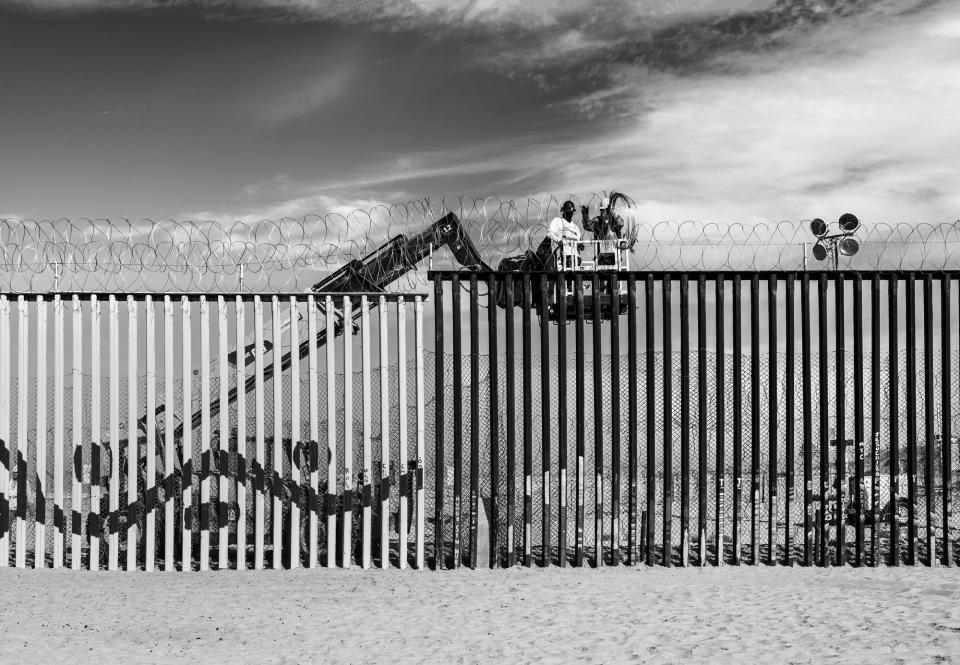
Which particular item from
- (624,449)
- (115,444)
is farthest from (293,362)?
(624,449)

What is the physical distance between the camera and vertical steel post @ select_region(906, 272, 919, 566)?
10891mm

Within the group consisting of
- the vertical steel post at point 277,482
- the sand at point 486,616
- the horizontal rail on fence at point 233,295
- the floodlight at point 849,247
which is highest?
the floodlight at point 849,247

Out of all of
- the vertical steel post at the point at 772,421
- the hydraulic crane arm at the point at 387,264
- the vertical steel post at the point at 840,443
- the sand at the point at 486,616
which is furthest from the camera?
the hydraulic crane arm at the point at 387,264

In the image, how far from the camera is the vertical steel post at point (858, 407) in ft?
35.6

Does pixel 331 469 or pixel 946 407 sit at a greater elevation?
pixel 946 407

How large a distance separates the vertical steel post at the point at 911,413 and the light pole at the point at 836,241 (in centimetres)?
74

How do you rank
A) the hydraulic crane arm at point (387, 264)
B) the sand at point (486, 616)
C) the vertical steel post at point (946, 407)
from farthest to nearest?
the hydraulic crane arm at point (387, 264) → the vertical steel post at point (946, 407) → the sand at point (486, 616)

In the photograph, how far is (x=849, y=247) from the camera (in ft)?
35.8

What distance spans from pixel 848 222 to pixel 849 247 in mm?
297

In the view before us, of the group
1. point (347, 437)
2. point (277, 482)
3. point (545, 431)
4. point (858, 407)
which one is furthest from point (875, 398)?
point (277, 482)

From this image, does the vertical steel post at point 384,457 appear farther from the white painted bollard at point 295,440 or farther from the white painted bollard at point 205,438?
the white painted bollard at point 205,438

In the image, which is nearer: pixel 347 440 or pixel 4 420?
pixel 347 440

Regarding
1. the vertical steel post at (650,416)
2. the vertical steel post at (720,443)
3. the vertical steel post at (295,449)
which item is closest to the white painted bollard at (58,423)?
the vertical steel post at (295,449)

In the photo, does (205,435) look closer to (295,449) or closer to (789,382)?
(295,449)
